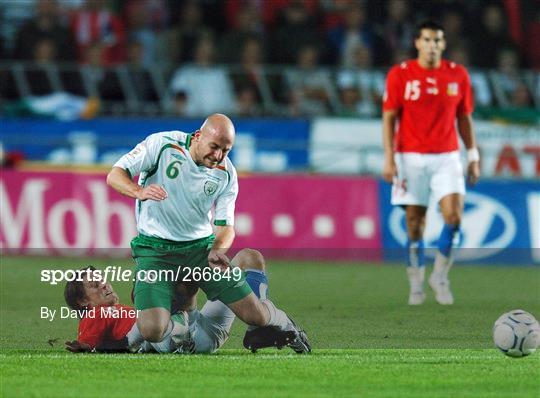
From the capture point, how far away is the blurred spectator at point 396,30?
20953 mm

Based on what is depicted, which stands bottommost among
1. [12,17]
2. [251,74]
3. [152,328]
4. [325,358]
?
[325,358]

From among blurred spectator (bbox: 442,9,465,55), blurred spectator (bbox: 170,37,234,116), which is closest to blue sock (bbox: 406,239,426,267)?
blurred spectator (bbox: 170,37,234,116)

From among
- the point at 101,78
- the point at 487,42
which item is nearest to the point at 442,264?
the point at 101,78

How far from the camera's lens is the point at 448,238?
12.8 m

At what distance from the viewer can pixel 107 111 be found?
64.0 feet

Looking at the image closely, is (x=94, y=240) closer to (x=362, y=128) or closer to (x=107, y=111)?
(x=107, y=111)

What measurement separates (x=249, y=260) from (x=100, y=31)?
11149 millimetres

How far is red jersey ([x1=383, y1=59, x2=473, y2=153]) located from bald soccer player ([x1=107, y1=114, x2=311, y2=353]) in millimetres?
3989

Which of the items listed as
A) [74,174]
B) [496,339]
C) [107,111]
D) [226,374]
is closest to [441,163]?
[496,339]

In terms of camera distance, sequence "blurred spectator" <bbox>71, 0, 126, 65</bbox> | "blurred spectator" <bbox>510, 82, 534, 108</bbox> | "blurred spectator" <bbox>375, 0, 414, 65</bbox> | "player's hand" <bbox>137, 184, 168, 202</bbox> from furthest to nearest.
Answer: "blurred spectator" <bbox>375, 0, 414, 65</bbox> → "blurred spectator" <bbox>510, 82, 534, 108</bbox> → "blurred spectator" <bbox>71, 0, 126, 65</bbox> → "player's hand" <bbox>137, 184, 168, 202</bbox>

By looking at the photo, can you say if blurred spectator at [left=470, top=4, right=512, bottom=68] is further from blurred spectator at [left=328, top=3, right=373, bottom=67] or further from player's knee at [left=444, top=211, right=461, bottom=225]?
player's knee at [left=444, top=211, right=461, bottom=225]

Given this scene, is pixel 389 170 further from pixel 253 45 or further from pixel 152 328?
pixel 253 45

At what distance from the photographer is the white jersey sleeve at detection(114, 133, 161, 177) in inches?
349

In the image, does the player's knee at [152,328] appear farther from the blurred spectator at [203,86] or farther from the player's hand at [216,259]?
the blurred spectator at [203,86]
